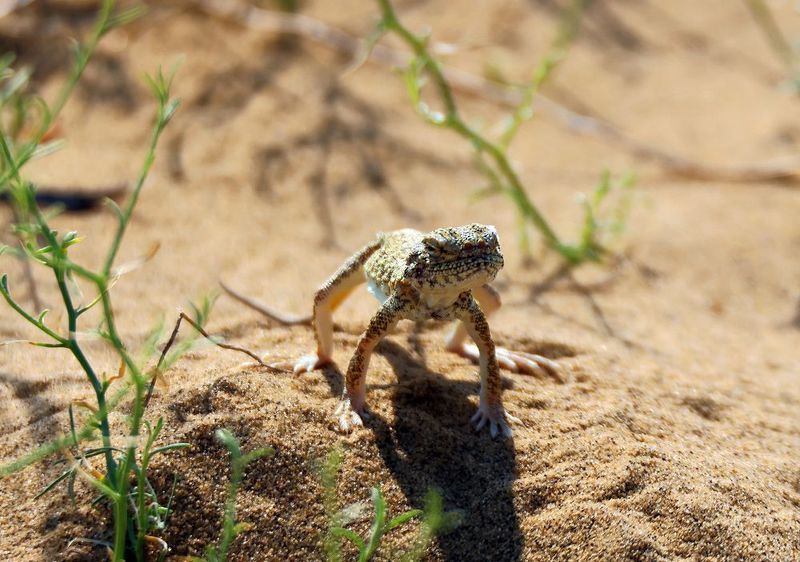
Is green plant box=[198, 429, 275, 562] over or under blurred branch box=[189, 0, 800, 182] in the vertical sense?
under

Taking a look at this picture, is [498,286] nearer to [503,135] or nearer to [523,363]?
[503,135]

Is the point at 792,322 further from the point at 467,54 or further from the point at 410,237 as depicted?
the point at 467,54

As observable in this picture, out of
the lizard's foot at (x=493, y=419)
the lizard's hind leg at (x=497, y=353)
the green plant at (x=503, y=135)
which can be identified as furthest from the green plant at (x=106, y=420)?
the green plant at (x=503, y=135)

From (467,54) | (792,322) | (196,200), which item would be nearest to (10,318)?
(196,200)

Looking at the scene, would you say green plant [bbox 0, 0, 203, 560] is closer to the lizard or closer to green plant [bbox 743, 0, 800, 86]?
the lizard

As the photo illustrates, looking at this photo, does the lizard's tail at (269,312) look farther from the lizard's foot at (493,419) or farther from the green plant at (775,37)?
the green plant at (775,37)

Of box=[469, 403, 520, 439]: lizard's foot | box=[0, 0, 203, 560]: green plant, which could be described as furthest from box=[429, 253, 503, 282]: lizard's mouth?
box=[0, 0, 203, 560]: green plant
